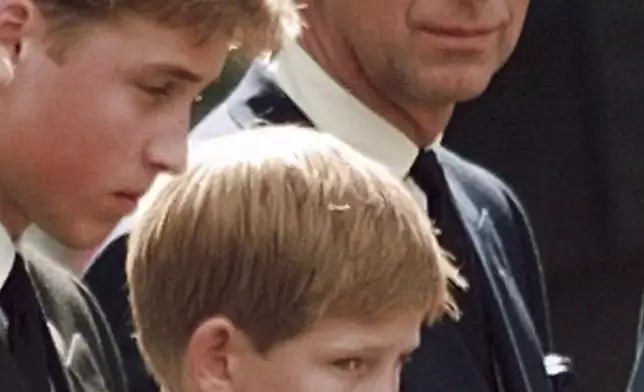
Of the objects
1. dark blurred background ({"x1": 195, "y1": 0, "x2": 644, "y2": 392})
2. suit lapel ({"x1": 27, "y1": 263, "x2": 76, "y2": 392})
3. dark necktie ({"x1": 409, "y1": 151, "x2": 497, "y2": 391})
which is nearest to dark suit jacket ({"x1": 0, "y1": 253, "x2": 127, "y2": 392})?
suit lapel ({"x1": 27, "y1": 263, "x2": 76, "y2": 392})

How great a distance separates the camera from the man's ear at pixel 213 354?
114 centimetres

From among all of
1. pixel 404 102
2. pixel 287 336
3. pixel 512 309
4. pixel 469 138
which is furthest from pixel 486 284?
pixel 469 138

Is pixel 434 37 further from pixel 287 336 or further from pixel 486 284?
pixel 287 336

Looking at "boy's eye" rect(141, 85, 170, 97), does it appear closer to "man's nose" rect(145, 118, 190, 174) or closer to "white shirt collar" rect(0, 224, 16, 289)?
"man's nose" rect(145, 118, 190, 174)

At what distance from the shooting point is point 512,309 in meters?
1.52

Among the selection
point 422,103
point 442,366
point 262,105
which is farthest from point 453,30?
point 442,366

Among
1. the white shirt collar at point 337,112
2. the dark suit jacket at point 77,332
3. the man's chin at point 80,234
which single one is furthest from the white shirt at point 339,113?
the man's chin at point 80,234

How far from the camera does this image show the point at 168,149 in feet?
3.64

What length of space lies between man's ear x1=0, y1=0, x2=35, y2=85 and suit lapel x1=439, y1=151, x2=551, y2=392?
0.55 m

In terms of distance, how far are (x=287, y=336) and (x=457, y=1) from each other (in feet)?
1.42

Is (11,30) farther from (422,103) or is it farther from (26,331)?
(422,103)

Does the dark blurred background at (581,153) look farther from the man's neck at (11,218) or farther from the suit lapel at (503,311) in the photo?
the man's neck at (11,218)

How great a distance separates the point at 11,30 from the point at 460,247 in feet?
1.81

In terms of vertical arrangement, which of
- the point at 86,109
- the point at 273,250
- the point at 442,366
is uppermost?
the point at 86,109
